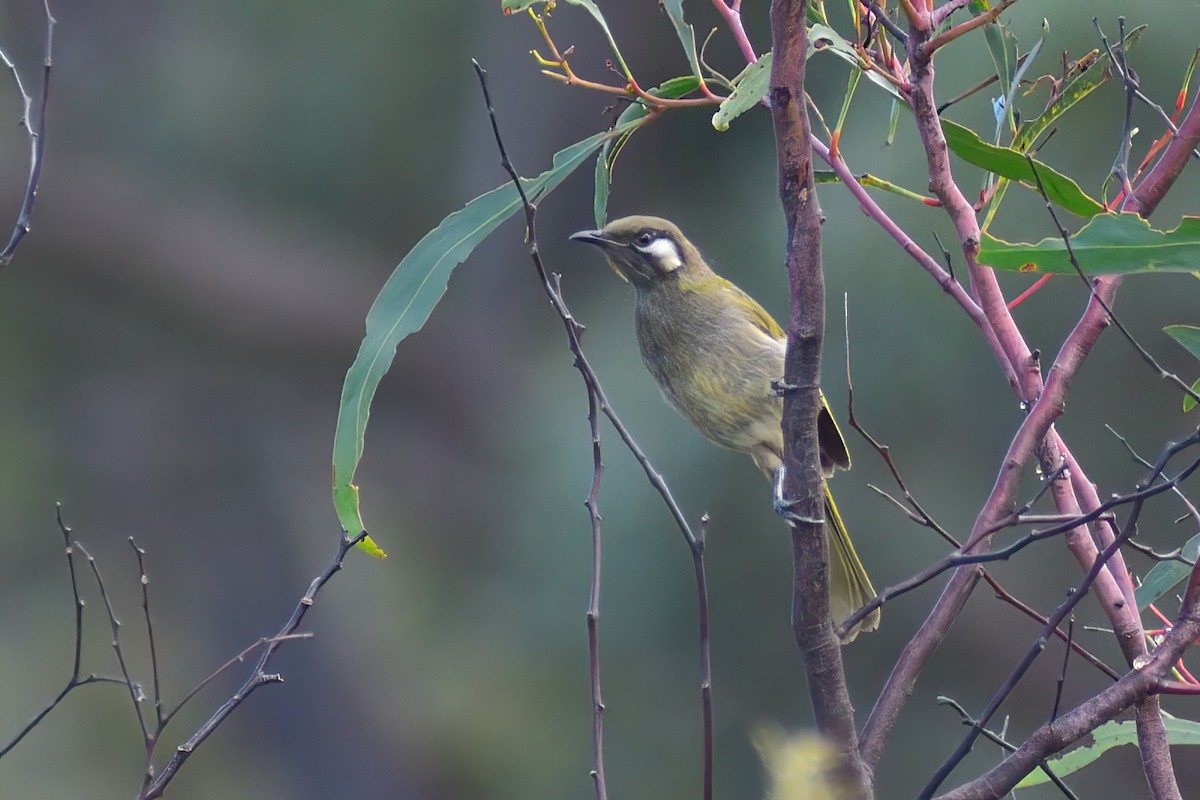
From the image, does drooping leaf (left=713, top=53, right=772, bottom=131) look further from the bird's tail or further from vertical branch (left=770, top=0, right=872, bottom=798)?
the bird's tail

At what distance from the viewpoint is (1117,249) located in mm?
1362

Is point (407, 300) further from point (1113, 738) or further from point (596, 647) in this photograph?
point (1113, 738)

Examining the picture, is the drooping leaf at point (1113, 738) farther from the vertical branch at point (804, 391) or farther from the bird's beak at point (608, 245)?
the bird's beak at point (608, 245)

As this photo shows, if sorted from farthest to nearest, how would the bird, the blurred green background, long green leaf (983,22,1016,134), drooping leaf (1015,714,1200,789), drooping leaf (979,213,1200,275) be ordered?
the blurred green background, the bird, long green leaf (983,22,1016,134), drooping leaf (1015,714,1200,789), drooping leaf (979,213,1200,275)

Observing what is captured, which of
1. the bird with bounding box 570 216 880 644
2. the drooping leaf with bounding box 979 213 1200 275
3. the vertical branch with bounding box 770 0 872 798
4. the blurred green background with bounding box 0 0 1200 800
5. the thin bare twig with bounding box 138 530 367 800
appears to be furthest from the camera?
the blurred green background with bounding box 0 0 1200 800

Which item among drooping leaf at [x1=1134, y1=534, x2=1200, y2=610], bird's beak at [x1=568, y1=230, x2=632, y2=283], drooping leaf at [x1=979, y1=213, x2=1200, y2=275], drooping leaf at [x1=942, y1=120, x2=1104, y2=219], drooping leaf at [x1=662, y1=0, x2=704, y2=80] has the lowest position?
drooping leaf at [x1=1134, y1=534, x2=1200, y2=610]

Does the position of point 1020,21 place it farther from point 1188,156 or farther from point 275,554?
point 275,554

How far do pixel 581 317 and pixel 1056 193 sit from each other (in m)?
4.96

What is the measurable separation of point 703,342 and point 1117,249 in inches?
44.7

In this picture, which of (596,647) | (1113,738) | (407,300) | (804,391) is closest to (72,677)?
(407,300)

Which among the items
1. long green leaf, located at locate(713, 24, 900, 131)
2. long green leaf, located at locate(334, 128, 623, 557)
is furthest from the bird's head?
long green leaf, located at locate(713, 24, 900, 131)

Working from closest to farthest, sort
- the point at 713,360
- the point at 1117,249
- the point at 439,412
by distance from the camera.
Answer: the point at 1117,249, the point at 713,360, the point at 439,412

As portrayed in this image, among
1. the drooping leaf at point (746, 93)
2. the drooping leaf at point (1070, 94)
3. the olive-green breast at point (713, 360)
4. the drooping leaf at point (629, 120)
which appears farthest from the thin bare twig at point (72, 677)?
the drooping leaf at point (1070, 94)

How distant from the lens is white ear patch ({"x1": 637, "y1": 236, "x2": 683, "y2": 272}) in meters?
2.51
